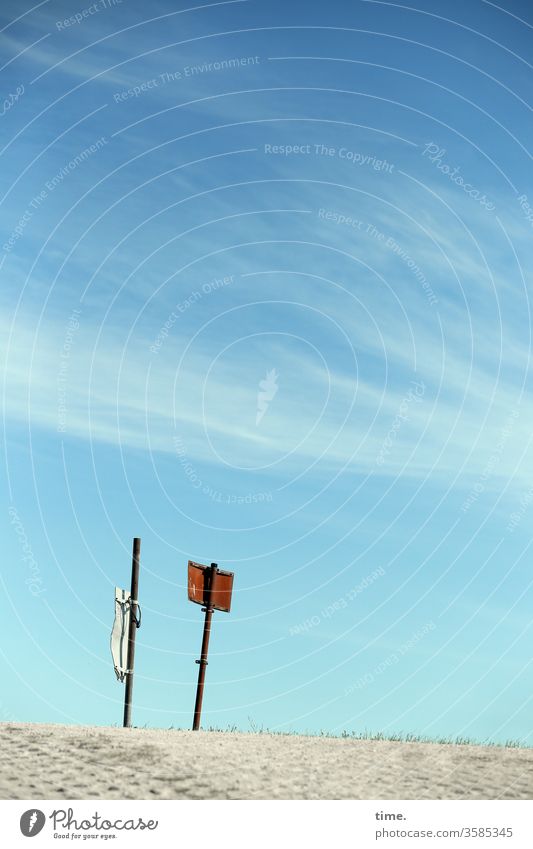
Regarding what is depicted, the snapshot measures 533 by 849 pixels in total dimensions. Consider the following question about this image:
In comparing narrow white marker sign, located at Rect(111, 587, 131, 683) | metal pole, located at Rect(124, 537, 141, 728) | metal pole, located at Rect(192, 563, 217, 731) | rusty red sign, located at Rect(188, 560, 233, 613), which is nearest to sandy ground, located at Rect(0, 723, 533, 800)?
metal pole, located at Rect(192, 563, 217, 731)

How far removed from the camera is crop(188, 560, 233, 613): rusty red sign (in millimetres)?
22031

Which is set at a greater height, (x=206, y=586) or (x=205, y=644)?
(x=206, y=586)

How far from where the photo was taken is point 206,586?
22.2 meters

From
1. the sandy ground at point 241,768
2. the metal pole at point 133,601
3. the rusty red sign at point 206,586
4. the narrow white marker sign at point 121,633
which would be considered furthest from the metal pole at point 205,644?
the sandy ground at point 241,768

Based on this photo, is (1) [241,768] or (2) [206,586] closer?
(1) [241,768]

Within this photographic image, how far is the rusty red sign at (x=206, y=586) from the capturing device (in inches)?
867

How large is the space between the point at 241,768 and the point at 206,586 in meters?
8.82

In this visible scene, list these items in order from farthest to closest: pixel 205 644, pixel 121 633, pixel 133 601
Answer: pixel 133 601 < pixel 121 633 < pixel 205 644

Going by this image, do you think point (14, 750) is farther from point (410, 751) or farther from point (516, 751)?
point (516, 751)

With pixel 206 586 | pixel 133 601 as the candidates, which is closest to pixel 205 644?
pixel 206 586

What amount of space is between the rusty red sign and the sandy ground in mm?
5577

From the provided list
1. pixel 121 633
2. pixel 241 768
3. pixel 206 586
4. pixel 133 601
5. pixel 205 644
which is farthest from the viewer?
pixel 133 601

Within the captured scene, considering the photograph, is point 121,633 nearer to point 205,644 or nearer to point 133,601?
point 133,601
